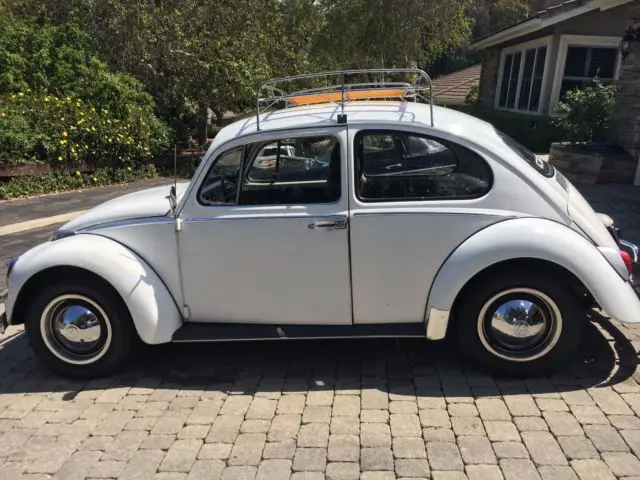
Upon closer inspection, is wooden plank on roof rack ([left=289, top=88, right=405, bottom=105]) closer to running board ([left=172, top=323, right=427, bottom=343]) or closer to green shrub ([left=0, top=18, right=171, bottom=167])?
running board ([left=172, top=323, right=427, bottom=343])

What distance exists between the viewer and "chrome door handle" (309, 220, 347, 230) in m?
3.44

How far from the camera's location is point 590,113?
10.1 meters

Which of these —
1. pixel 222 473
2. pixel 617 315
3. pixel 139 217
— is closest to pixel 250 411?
pixel 222 473

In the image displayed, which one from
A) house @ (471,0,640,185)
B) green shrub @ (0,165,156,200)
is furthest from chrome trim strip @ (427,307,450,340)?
green shrub @ (0,165,156,200)

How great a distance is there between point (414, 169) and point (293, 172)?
81cm

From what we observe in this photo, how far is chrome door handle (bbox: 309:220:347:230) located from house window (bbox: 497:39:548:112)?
14.4 meters

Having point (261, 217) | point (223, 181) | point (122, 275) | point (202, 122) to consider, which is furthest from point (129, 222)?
point (202, 122)

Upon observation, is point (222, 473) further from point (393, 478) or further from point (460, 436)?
point (460, 436)

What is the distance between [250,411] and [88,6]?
11.5 m

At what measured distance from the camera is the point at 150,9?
1222cm

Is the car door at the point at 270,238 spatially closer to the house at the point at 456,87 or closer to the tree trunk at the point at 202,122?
the tree trunk at the point at 202,122

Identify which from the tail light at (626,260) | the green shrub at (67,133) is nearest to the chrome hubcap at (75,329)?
the tail light at (626,260)

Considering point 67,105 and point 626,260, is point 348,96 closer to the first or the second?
point 626,260

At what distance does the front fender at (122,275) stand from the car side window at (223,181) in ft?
2.04
